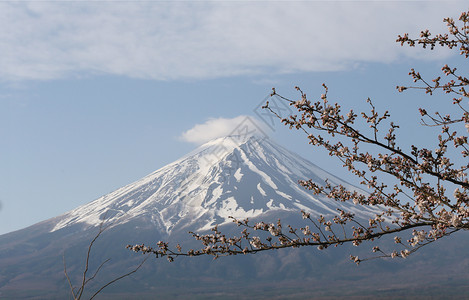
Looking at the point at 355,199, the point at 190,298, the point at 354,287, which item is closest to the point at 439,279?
the point at 354,287

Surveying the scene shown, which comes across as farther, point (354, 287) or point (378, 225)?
point (354, 287)

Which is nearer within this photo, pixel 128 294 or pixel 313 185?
pixel 313 185

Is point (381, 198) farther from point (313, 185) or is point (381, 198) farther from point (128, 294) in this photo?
point (128, 294)

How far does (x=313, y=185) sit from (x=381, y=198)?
1.10 meters

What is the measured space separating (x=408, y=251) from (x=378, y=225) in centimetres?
54

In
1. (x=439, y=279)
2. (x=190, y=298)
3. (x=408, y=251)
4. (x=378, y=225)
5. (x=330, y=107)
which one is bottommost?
(x=439, y=279)

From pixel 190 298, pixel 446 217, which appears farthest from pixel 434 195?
pixel 190 298

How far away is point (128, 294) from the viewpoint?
17938 centimetres

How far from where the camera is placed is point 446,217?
6109 millimetres

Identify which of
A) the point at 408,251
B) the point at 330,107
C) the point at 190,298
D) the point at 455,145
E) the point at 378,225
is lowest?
the point at 190,298

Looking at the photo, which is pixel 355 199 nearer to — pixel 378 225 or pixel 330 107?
pixel 378 225

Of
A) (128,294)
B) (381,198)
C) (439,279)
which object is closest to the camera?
(381,198)

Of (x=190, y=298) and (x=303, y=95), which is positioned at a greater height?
(x=303, y=95)

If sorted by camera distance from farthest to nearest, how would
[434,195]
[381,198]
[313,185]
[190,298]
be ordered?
[190,298], [313,185], [381,198], [434,195]
